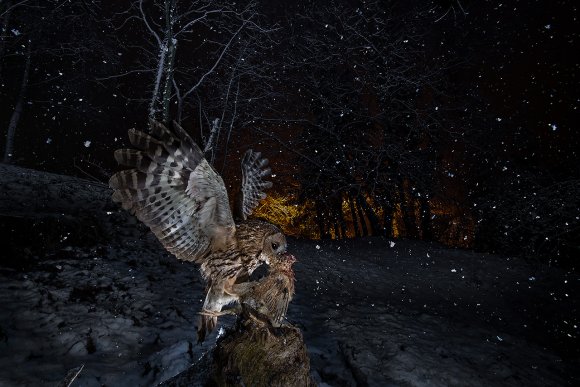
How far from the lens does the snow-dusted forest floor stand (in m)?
4.35

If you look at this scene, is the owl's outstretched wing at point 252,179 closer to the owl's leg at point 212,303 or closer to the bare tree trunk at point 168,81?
the owl's leg at point 212,303

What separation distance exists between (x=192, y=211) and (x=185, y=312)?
318 centimetres

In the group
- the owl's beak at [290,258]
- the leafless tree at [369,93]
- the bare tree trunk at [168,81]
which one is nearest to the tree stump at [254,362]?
the owl's beak at [290,258]

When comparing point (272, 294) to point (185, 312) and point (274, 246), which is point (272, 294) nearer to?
point (274, 246)

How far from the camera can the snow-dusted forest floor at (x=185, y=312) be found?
4.35m

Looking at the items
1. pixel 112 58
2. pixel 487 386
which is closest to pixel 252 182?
pixel 487 386

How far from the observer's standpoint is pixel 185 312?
5629 millimetres

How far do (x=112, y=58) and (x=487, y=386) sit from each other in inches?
554

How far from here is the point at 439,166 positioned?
52.0 feet

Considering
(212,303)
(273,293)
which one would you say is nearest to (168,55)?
(212,303)

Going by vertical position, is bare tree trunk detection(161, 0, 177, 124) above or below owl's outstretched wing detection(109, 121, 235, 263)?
above

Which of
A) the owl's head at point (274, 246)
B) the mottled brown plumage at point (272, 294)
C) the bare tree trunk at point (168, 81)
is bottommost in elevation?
the mottled brown plumage at point (272, 294)

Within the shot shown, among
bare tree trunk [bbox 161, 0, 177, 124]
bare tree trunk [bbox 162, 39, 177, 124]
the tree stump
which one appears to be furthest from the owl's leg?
bare tree trunk [bbox 161, 0, 177, 124]

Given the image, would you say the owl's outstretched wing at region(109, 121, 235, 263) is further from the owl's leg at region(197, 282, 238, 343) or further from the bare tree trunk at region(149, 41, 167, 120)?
the bare tree trunk at region(149, 41, 167, 120)
